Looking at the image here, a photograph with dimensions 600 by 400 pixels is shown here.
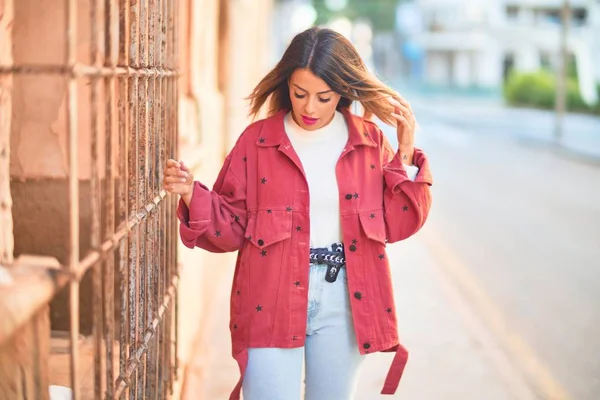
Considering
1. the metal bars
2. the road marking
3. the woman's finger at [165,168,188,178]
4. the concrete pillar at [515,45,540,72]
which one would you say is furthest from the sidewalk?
the concrete pillar at [515,45,540,72]

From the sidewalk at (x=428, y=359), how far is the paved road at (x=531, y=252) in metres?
0.17

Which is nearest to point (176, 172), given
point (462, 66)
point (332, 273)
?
point (332, 273)

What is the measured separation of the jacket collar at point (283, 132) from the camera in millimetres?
3029

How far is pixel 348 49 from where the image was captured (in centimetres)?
306

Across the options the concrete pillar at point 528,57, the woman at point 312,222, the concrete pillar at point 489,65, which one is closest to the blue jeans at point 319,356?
the woman at point 312,222

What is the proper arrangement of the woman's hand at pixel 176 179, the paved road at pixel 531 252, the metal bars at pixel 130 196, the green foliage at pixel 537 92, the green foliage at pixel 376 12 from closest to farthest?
the metal bars at pixel 130 196, the woman's hand at pixel 176 179, the paved road at pixel 531 252, the green foliage at pixel 537 92, the green foliage at pixel 376 12

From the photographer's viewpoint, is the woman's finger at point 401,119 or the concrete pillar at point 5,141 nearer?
the concrete pillar at point 5,141

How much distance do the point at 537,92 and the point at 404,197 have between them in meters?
44.1

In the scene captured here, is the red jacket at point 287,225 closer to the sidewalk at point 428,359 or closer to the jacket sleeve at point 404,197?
the jacket sleeve at point 404,197

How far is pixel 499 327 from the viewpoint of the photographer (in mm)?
6672

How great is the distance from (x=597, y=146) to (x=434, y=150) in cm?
449

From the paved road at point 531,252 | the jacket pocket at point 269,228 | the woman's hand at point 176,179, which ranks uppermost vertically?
the woman's hand at point 176,179

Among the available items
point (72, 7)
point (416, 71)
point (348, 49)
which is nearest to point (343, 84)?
point (348, 49)

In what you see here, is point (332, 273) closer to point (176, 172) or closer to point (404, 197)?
point (404, 197)
